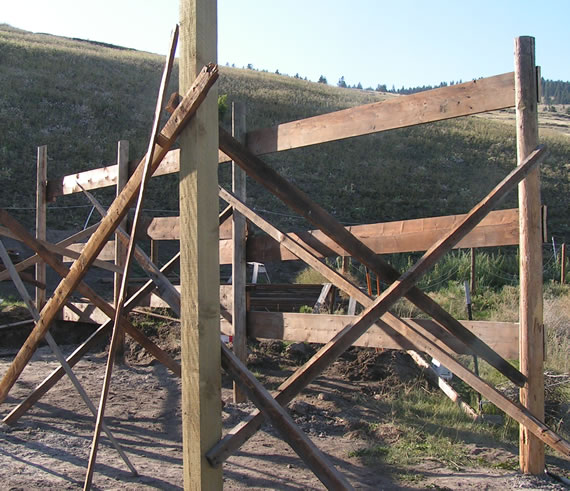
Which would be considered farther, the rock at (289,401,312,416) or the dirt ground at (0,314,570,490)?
the rock at (289,401,312,416)

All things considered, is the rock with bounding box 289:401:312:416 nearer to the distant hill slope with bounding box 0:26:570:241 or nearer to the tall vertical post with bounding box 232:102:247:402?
the tall vertical post with bounding box 232:102:247:402

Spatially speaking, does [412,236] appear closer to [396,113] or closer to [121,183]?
[396,113]

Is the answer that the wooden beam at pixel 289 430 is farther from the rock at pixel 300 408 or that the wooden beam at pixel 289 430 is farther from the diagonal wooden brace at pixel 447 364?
the rock at pixel 300 408

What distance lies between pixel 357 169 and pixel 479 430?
25.7 meters

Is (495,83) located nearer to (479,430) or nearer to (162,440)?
(479,430)

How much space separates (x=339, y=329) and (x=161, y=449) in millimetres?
1610

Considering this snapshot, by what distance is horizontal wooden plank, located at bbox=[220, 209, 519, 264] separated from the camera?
4.04 m

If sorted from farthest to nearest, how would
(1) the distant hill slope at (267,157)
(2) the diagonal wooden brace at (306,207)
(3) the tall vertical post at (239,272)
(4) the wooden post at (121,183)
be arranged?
(1) the distant hill slope at (267,157), (4) the wooden post at (121,183), (3) the tall vertical post at (239,272), (2) the diagonal wooden brace at (306,207)

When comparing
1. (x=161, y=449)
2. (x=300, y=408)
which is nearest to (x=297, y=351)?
(x=300, y=408)

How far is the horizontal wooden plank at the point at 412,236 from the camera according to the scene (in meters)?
4.04

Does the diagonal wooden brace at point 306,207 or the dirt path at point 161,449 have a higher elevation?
the diagonal wooden brace at point 306,207

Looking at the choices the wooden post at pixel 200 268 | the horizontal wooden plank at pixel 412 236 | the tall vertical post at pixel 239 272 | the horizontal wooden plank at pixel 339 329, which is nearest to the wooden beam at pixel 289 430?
the wooden post at pixel 200 268

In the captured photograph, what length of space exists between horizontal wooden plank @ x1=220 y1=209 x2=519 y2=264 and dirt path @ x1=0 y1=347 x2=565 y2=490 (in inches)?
54.2

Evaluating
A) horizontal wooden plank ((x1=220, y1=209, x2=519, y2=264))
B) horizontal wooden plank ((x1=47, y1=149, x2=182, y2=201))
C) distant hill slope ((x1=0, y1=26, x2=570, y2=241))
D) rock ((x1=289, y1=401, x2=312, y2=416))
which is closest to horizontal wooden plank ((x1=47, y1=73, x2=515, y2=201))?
horizontal wooden plank ((x1=220, y1=209, x2=519, y2=264))
